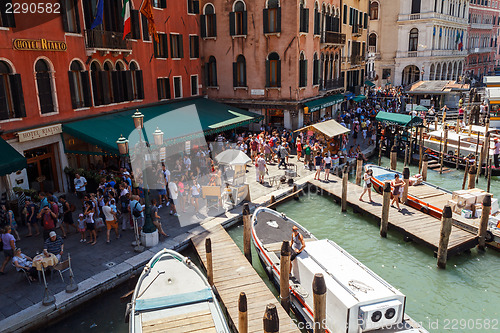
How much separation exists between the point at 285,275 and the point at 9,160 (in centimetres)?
1115

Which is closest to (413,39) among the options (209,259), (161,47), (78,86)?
(161,47)

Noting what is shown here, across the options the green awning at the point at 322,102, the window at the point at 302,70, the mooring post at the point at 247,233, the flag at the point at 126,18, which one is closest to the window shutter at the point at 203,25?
the window at the point at 302,70

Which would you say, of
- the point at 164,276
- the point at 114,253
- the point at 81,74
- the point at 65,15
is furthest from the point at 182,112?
the point at 164,276

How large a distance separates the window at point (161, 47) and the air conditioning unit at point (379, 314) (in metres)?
19.7

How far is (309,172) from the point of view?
2186 cm

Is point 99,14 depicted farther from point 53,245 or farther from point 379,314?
point 379,314

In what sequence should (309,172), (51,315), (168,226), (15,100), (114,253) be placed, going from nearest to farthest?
(51,315) < (114,253) < (168,226) < (15,100) < (309,172)

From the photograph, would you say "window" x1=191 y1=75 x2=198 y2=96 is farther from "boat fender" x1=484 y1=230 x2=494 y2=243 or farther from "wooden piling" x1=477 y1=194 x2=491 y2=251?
"boat fender" x1=484 y1=230 x2=494 y2=243

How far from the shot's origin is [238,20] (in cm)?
2705

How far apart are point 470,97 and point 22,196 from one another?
139ft

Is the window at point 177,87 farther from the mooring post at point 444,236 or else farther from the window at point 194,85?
the mooring post at point 444,236

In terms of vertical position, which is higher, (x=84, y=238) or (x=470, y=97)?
(x=470, y=97)

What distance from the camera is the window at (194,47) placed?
26978 millimetres

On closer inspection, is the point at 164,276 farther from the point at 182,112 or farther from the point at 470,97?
the point at 470,97
